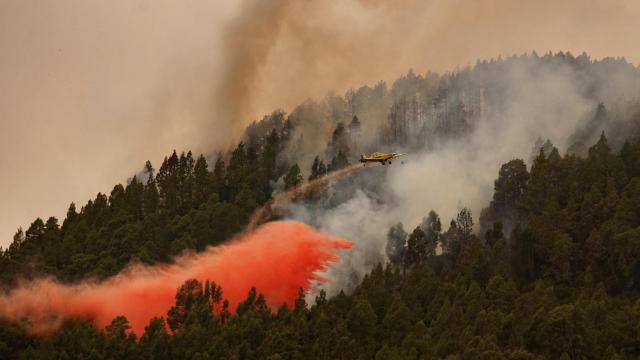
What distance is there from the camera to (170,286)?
172 metres

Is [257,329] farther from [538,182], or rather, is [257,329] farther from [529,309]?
[538,182]

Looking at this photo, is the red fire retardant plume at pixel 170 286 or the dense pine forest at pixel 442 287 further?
the red fire retardant plume at pixel 170 286

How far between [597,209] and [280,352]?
2188 inches

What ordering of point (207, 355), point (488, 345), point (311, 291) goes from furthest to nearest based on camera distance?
1. point (311, 291)
2. point (207, 355)
3. point (488, 345)

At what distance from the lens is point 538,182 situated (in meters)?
188

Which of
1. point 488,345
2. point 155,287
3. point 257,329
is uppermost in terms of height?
point 155,287

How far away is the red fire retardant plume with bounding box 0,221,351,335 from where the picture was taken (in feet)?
554

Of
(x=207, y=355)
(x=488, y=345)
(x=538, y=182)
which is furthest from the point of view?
(x=538, y=182)

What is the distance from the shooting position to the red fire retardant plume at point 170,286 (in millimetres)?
168750

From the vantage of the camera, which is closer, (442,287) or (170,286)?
(442,287)

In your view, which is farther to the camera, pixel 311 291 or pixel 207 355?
pixel 311 291

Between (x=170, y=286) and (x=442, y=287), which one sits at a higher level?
(x=170, y=286)

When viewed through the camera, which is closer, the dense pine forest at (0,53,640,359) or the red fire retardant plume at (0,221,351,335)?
the dense pine forest at (0,53,640,359)

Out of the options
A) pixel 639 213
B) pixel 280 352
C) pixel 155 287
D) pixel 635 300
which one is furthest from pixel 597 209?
pixel 155 287
